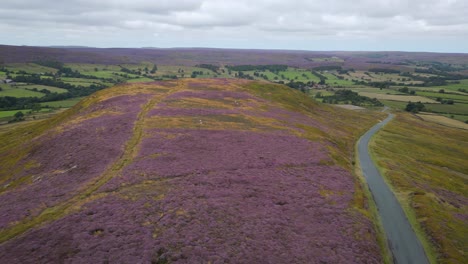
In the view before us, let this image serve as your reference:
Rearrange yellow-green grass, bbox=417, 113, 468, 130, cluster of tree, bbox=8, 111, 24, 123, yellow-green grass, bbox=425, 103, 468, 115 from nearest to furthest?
cluster of tree, bbox=8, 111, 24, 123 < yellow-green grass, bbox=417, 113, 468, 130 < yellow-green grass, bbox=425, 103, 468, 115

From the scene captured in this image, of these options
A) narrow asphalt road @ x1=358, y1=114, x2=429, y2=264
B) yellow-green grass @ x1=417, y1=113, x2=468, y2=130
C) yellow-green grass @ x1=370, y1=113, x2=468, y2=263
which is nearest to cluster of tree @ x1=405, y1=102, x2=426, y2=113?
yellow-green grass @ x1=417, y1=113, x2=468, y2=130

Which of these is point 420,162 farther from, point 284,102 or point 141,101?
point 141,101

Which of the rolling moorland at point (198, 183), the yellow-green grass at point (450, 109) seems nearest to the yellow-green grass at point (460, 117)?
the yellow-green grass at point (450, 109)

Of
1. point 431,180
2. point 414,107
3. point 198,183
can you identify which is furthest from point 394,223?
point 414,107

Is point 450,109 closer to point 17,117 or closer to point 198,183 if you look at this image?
point 198,183

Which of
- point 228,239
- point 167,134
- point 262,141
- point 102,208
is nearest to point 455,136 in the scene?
point 262,141

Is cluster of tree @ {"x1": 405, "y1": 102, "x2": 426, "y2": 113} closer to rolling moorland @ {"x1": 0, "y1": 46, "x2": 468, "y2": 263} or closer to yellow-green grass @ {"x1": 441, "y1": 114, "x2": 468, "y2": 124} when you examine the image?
yellow-green grass @ {"x1": 441, "y1": 114, "x2": 468, "y2": 124}
